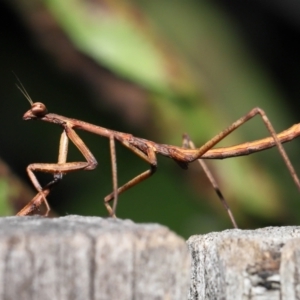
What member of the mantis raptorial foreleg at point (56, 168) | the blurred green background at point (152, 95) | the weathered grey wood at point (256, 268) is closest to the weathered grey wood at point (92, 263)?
the weathered grey wood at point (256, 268)

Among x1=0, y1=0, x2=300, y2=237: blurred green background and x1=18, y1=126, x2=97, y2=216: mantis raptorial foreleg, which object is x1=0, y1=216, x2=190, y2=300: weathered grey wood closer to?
x1=18, y1=126, x2=97, y2=216: mantis raptorial foreleg

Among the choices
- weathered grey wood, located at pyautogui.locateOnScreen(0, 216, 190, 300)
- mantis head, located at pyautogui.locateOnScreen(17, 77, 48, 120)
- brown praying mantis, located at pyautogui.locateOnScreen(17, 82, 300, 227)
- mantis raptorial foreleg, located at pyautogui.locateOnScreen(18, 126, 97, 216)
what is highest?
mantis head, located at pyautogui.locateOnScreen(17, 77, 48, 120)

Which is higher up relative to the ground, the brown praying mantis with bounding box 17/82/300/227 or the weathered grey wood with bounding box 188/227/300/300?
the brown praying mantis with bounding box 17/82/300/227

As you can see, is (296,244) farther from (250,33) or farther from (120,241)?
(250,33)

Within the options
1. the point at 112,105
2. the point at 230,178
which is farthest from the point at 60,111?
the point at 230,178

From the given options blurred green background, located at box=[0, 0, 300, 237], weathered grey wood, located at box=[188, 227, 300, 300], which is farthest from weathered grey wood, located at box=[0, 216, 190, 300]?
blurred green background, located at box=[0, 0, 300, 237]

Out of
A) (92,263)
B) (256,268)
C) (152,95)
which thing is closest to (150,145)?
(152,95)
